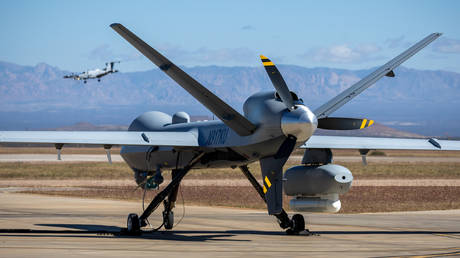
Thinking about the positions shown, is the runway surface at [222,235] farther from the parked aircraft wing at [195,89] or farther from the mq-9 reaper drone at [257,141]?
the parked aircraft wing at [195,89]

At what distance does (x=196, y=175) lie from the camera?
7306cm

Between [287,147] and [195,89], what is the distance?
261 centimetres

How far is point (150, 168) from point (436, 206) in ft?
60.7

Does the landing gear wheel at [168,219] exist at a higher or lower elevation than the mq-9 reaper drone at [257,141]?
lower

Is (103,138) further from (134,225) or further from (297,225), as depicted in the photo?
(297,225)

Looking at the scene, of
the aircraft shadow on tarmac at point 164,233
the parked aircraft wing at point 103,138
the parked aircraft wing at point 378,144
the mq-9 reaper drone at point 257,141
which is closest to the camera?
the mq-9 reaper drone at point 257,141

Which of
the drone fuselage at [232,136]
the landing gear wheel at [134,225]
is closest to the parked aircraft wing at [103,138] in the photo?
the drone fuselage at [232,136]

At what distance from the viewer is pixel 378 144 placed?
75.2ft

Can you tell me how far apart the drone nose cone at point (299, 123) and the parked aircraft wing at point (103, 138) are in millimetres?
3406

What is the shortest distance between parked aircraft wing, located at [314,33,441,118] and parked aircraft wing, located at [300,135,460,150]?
1842mm

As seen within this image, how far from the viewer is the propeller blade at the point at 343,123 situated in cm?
1995

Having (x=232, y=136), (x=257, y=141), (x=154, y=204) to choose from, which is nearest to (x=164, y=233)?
(x=154, y=204)

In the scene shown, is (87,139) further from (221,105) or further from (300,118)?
(300,118)

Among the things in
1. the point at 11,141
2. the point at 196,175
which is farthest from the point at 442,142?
the point at 196,175
